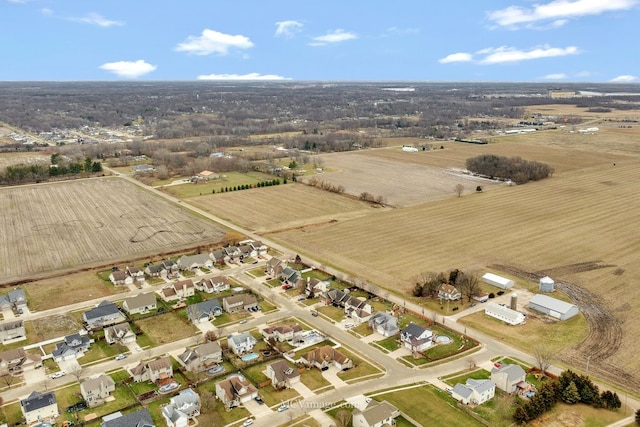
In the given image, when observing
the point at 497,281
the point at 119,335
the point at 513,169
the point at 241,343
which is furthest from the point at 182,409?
the point at 513,169

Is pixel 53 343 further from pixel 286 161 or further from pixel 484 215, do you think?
pixel 286 161

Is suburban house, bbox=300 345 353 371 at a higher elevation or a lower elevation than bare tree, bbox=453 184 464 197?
lower

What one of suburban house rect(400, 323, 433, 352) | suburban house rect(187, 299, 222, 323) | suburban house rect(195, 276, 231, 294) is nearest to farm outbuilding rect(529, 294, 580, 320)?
suburban house rect(400, 323, 433, 352)

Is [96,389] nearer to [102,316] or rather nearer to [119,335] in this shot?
[119,335]

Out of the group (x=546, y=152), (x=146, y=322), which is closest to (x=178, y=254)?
(x=146, y=322)

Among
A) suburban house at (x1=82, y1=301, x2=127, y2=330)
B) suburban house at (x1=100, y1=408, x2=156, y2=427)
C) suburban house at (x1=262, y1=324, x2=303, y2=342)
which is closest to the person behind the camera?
suburban house at (x1=100, y1=408, x2=156, y2=427)

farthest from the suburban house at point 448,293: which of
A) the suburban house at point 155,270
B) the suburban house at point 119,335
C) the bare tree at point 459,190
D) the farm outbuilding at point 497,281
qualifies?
the bare tree at point 459,190

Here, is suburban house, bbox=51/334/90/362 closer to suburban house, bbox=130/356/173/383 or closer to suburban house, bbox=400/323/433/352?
suburban house, bbox=130/356/173/383
